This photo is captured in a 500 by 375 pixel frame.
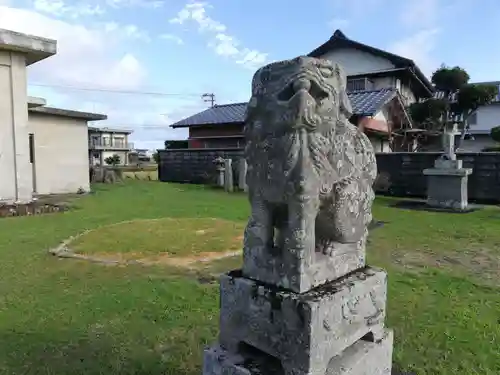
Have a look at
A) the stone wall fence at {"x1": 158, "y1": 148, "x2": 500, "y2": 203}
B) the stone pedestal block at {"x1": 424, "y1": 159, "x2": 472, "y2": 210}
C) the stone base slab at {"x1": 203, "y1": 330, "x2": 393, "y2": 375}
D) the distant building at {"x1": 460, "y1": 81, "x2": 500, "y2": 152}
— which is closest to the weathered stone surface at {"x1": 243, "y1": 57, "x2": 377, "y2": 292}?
the stone base slab at {"x1": 203, "y1": 330, "x2": 393, "y2": 375}

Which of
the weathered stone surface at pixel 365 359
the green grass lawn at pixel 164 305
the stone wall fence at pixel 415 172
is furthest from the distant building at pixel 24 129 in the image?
the weathered stone surface at pixel 365 359

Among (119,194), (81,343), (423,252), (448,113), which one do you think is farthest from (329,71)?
(448,113)

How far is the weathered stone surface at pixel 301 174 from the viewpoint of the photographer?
175cm

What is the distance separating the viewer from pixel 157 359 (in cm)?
269

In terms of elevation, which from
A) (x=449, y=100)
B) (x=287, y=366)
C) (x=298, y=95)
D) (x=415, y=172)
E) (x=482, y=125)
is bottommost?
(x=287, y=366)

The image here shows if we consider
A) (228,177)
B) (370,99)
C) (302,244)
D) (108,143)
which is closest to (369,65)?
(370,99)

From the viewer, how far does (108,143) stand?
46844 millimetres

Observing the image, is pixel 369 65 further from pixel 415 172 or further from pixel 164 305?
pixel 164 305

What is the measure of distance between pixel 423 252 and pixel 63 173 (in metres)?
12.5

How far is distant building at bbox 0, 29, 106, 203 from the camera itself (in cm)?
1032

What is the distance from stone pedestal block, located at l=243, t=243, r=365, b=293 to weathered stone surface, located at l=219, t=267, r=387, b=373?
0.04 m

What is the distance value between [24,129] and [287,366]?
37.0 ft

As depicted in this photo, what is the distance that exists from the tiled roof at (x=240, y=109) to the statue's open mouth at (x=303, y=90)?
45.1 ft

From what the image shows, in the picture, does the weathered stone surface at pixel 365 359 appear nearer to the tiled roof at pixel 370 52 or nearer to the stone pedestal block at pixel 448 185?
the stone pedestal block at pixel 448 185
